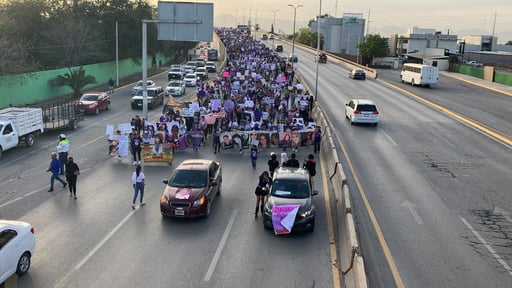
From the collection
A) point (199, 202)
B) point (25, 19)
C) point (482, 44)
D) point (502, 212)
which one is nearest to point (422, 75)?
point (502, 212)

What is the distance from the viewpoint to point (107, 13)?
6462 cm

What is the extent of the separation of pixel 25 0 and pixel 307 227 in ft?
180

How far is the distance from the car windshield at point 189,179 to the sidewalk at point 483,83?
151 ft

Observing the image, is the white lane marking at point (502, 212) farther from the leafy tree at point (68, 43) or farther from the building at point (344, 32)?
the building at point (344, 32)

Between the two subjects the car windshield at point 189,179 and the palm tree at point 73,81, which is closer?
the car windshield at point 189,179

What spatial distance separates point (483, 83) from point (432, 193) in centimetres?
4946

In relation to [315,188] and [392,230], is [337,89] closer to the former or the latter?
[315,188]

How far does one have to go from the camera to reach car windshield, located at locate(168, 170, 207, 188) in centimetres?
1609

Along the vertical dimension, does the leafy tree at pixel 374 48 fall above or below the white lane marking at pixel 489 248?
above

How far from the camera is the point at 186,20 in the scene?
2812cm

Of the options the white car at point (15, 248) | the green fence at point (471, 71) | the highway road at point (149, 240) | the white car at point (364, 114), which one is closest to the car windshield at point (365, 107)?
the white car at point (364, 114)

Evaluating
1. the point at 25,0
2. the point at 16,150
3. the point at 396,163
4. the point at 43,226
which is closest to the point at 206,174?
the point at 43,226

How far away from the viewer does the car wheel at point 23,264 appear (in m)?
11.5

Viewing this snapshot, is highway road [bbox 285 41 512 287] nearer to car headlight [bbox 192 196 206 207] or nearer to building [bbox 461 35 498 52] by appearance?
car headlight [bbox 192 196 206 207]
